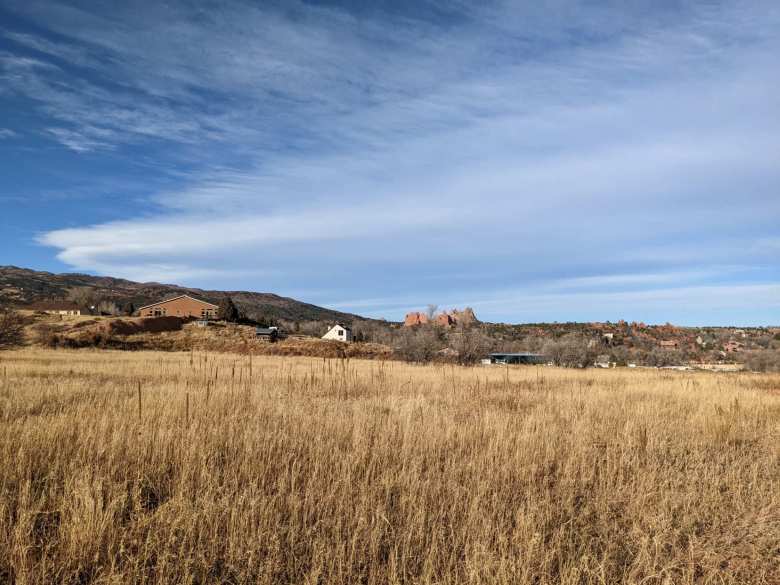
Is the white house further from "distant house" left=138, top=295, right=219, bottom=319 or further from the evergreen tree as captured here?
"distant house" left=138, top=295, right=219, bottom=319

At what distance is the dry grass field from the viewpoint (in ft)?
10.2

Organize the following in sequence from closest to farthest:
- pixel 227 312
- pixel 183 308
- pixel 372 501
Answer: pixel 372 501, pixel 227 312, pixel 183 308

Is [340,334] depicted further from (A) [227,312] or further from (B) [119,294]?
(B) [119,294]

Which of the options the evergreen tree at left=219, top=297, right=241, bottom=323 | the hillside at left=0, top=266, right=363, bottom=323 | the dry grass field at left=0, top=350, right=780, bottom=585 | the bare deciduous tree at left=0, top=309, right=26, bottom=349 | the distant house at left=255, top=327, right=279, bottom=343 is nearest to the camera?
the dry grass field at left=0, top=350, right=780, bottom=585

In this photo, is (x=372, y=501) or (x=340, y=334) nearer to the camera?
(x=372, y=501)

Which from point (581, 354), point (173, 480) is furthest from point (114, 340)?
point (173, 480)

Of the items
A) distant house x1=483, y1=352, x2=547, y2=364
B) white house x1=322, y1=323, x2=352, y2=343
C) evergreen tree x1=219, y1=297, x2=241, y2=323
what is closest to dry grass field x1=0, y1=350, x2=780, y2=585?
distant house x1=483, y1=352, x2=547, y2=364

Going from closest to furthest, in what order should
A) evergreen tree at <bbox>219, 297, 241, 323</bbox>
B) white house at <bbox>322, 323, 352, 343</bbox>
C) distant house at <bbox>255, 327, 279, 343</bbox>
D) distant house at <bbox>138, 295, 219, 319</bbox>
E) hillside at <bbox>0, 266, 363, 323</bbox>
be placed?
1. distant house at <bbox>255, 327, 279, 343</bbox>
2. white house at <bbox>322, 323, 352, 343</bbox>
3. evergreen tree at <bbox>219, 297, 241, 323</bbox>
4. distant house at <bbox>138, 295, 219, 319</bbox>
5. hillside at <bbox>0, 266, 363, 323</bbox>

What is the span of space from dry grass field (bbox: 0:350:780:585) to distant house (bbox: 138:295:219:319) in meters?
74.3

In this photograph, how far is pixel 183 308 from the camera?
7844 centimetres

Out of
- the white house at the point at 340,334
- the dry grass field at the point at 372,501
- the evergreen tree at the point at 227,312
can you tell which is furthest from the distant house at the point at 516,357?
the dry grass field at the point at 372,501

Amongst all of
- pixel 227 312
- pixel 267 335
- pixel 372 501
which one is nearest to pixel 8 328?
pixel 372 501

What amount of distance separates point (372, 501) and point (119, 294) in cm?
14184

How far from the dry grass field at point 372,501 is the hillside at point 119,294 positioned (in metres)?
82.8
